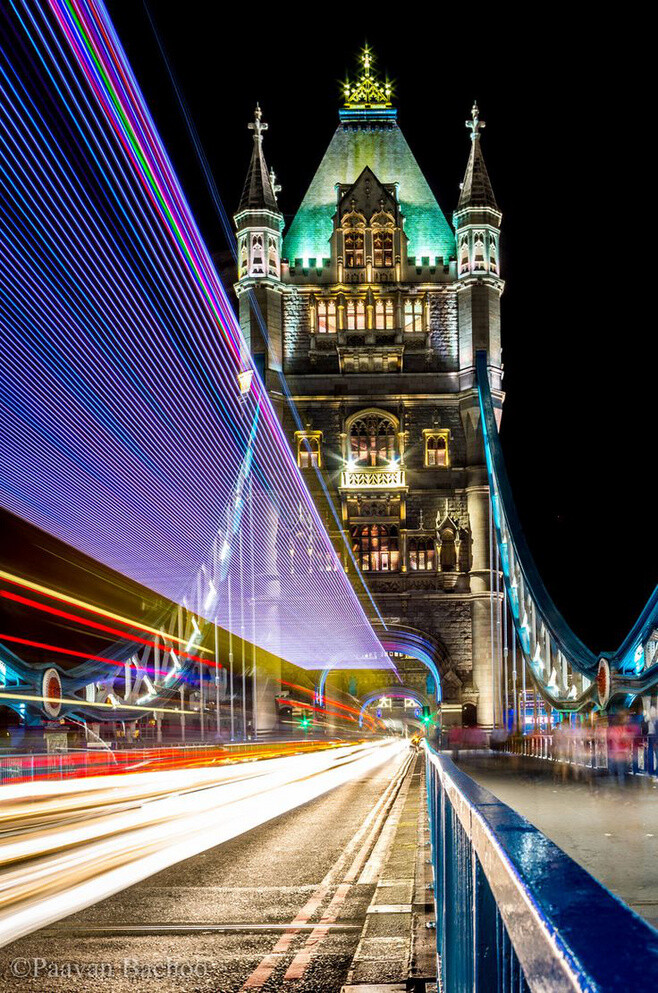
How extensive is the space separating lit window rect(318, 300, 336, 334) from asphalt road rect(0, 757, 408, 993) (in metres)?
54.5

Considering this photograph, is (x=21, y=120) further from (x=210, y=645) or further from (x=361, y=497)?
(x=210, y=645)

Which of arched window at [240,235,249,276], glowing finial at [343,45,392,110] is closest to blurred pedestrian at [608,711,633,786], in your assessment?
arched window at [240,235,249,276]

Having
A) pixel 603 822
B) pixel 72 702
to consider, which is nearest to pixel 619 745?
pixel 603 822

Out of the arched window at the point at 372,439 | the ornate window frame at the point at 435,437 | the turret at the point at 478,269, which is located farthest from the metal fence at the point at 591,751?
the turret at the point at 478,269

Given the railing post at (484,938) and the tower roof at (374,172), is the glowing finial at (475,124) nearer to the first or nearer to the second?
the tower roof at (374,172)

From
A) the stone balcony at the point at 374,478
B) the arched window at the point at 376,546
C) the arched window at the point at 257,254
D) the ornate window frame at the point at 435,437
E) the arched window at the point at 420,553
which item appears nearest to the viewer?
the arched window at the point at 420,553

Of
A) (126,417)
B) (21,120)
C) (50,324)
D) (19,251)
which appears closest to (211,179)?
(50,324)

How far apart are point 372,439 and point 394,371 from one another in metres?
3.88

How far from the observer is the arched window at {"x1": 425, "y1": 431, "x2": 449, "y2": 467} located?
63969 millimetres

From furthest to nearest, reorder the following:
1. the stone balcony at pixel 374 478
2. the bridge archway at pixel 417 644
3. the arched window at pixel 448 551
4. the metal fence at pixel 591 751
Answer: the stone balcony at pixel 374 478, the arched window at pixel 448 551, the bridge archway at pixel 417 644, the metal fence at pixel 591 751

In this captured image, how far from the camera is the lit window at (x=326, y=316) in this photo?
2601 inches

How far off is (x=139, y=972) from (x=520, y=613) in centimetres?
5021

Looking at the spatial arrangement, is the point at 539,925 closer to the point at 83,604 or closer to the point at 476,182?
the point at 476,182

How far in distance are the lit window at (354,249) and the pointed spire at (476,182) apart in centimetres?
653
